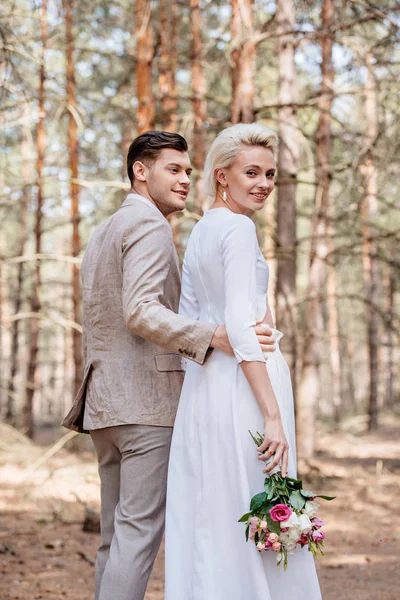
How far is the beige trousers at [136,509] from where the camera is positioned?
2.81 meters

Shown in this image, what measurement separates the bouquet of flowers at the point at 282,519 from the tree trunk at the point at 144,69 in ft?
21.1

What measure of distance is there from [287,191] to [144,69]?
2187mm

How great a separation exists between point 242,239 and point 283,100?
644 centimetres

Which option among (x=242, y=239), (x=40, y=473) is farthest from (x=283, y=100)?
(x=242, y=239)

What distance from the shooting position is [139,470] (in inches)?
114

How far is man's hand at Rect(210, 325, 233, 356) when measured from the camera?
9.03ft

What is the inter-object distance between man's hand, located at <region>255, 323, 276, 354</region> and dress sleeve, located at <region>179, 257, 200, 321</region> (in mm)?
277

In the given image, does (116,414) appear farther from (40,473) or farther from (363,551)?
(40,473)

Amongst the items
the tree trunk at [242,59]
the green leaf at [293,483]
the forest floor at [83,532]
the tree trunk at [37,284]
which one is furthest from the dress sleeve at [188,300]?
the tree trunk at [37,284]

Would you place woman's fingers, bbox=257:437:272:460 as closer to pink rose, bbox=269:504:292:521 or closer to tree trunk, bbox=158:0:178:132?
pink rose, bbox=269:504:292:521

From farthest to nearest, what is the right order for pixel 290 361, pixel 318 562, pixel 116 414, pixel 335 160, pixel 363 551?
1. pixel 335 160
2. pixel 290 361
3. pixel 363 551
4. pixel 318 562
5. pixel 116 414

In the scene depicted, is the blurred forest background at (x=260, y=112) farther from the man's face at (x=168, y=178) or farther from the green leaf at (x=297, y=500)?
the green leaf at (x=297, y=500)

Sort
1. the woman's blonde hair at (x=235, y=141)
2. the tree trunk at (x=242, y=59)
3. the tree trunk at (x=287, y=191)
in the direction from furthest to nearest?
the tree trunk at (x=287, y=191)
the tree trunk at (x=242, y=59)
the woman's blonde hair at (x=235, y=141)

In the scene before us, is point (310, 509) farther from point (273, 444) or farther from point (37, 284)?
point (37, 284)
